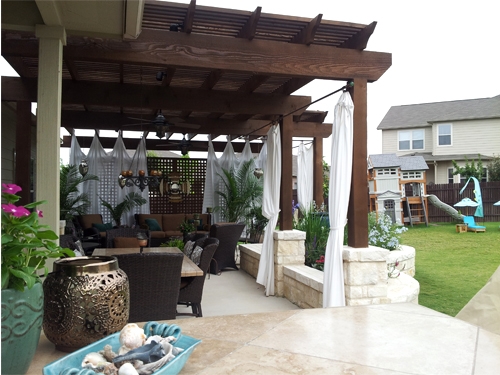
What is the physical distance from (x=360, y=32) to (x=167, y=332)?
3888 mm

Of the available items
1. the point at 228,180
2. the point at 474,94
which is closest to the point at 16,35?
the point at 228,180

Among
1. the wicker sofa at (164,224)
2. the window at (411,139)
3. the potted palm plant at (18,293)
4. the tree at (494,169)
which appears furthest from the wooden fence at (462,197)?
the potted palm plant at (18,293)

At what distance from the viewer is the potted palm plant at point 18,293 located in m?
1.04

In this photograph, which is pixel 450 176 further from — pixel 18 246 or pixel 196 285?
pixel 18 246

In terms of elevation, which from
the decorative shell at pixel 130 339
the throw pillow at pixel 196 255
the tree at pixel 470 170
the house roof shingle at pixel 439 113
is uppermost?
the house roof shingle at pixel 439 113

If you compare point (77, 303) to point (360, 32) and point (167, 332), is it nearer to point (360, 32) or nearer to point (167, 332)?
point (167, 332)

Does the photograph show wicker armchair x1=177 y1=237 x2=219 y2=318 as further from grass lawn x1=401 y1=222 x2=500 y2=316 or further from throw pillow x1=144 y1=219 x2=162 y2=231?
throw pillow x1=144 y1=219 x2=162 y2=231

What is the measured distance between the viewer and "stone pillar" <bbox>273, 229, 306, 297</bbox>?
231 inches

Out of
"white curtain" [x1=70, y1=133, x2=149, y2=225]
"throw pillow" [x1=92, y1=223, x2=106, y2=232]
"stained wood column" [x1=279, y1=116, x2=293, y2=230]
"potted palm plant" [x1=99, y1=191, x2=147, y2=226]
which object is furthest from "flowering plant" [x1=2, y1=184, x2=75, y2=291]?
"white curtain" [x1=70, y1=133, x2=149, y2=225]

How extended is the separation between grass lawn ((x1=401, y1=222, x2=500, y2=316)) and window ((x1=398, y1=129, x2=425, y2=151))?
6486 mm

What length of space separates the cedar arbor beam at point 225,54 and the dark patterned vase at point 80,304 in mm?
3040

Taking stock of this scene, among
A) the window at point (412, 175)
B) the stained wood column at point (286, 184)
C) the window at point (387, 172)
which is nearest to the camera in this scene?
the stained wood column at point (286, 184)

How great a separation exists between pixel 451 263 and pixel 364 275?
5070 mm

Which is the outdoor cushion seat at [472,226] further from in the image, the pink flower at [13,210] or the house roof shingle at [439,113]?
the pink flower at [13,210]
